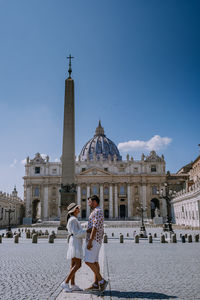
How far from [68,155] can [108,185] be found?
50.3 metres

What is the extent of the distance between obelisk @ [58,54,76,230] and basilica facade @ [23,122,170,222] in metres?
48.3

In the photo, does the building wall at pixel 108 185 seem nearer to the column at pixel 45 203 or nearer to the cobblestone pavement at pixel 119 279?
the column at pixel 45 203

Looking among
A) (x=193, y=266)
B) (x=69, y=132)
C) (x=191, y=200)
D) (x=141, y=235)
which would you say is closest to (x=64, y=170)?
(x=69, y=132)

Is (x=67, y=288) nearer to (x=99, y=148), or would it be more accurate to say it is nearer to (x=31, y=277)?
(x=31, y=277)

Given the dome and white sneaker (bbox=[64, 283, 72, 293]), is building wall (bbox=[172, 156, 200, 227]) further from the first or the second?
the dome

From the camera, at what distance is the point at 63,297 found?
531 centimetres

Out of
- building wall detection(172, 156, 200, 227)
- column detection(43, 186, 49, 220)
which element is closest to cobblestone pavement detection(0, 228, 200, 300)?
building wall detection(172, 156, 200, 227)

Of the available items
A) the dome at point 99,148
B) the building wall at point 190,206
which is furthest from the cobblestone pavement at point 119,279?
the dome at point 99,148

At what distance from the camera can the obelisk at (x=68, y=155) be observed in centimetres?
2053

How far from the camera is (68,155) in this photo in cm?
2094

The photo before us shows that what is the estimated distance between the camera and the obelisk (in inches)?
808

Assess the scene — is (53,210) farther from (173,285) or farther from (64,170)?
(173,285)

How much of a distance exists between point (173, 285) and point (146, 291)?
2.72 ft

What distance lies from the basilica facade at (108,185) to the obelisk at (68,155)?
48.3 meters
